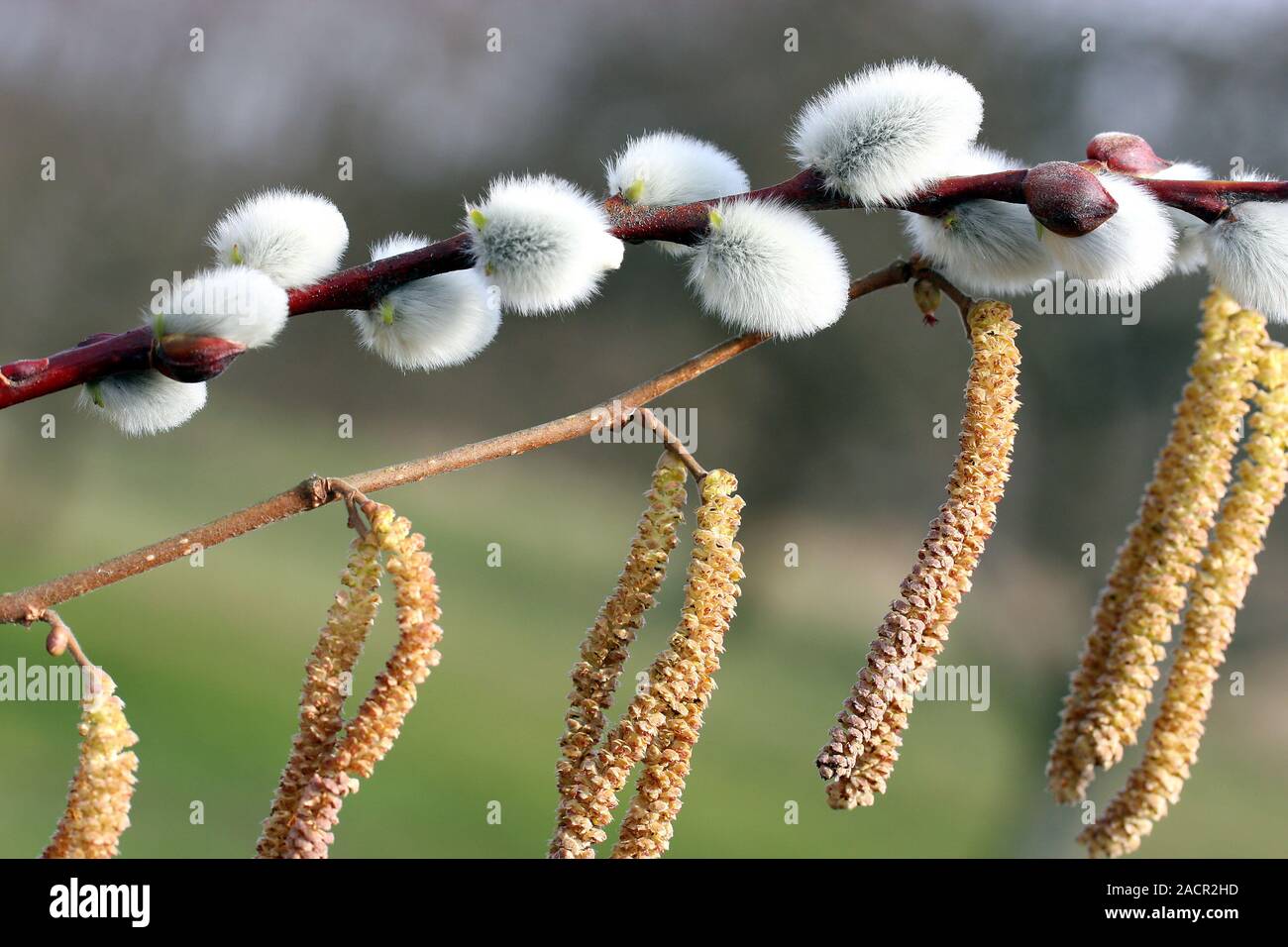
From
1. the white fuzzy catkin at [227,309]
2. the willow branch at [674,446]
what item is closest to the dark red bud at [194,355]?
the white fuzzy catkin at [227,309]

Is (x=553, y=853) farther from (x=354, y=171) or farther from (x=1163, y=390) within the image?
(x=354, y=171)

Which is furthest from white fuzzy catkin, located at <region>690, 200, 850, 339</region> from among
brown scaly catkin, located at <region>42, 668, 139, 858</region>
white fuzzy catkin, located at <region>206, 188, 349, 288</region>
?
brown scaly catkin, located at <region>42, 668, 139, 858</region>

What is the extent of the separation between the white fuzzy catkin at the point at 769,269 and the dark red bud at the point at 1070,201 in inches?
2.6

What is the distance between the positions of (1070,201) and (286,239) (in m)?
0.25

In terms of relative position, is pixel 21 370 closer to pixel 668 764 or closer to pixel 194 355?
pixel 194 355

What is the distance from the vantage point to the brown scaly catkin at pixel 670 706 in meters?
0.36

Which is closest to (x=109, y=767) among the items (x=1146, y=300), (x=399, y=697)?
(x=399, y=697)

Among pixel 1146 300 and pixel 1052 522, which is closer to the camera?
pixel 1146 300

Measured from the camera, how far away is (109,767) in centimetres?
33

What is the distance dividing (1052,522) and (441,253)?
1538mm

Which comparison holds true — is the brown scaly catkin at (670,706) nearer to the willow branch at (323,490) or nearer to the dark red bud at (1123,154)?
the willow branch at (323,490)

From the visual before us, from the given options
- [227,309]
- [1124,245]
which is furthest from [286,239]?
[1124,245]

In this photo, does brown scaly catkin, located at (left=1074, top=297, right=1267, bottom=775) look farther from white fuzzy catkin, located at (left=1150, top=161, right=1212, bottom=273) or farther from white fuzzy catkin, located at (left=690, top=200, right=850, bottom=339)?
white fuzzy catkin, located at (left=690, top=200, right=850, bottom=339)

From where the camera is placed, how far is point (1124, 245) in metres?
0.37
